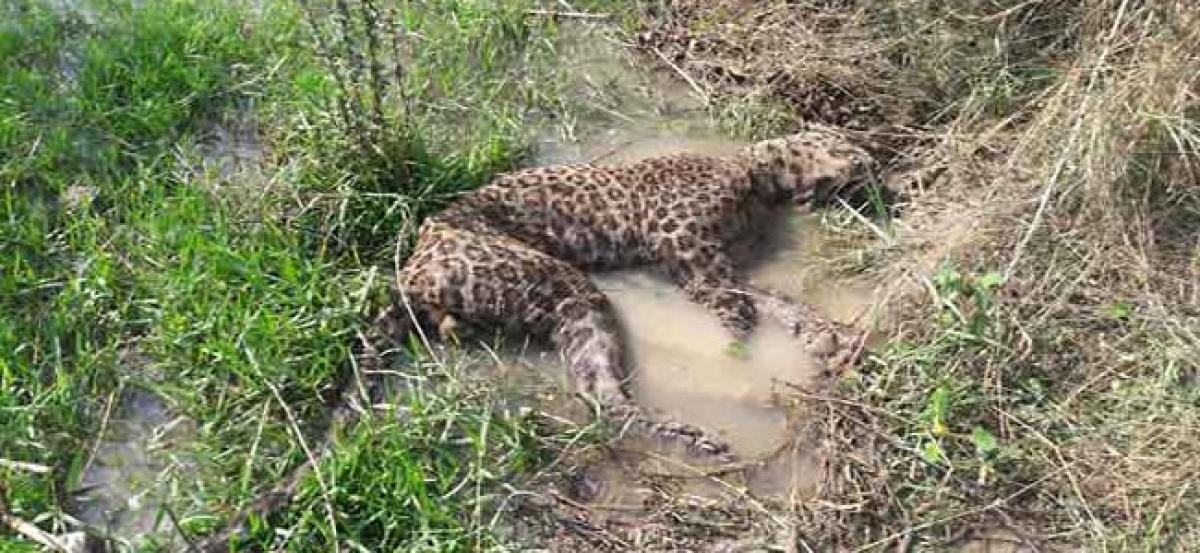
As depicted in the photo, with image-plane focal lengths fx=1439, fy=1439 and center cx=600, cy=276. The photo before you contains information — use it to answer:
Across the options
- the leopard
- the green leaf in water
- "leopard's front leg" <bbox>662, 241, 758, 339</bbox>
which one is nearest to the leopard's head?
the leopard

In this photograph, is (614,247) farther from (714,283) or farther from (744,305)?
(744,305)

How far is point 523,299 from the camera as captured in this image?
17.5 feet

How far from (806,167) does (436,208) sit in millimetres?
1570

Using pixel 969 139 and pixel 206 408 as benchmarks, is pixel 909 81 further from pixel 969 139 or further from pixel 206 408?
pixel 206 408

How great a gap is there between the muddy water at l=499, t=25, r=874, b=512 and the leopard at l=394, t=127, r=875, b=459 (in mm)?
75

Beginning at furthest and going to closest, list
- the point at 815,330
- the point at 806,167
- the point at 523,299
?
the point at 806,167 → the point at 815,330 → the point at 523,299

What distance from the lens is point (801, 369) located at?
540cm

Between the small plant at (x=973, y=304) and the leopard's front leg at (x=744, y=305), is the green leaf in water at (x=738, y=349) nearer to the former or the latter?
the leopard's front leg at (x=744, y=305)

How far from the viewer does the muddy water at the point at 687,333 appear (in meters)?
4.93

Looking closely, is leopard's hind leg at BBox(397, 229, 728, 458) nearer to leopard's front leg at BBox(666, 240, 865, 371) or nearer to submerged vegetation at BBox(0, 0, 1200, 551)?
submerged vegetation at BBox(0, 0, 1200, 551)

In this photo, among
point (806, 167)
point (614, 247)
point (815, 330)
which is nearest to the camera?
point (815, 330)

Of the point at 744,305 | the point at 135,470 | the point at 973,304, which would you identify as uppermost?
the point at 973,304

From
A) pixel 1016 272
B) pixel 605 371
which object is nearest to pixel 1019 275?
pixel 1016 272

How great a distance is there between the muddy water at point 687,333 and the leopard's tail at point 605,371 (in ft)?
0.21
